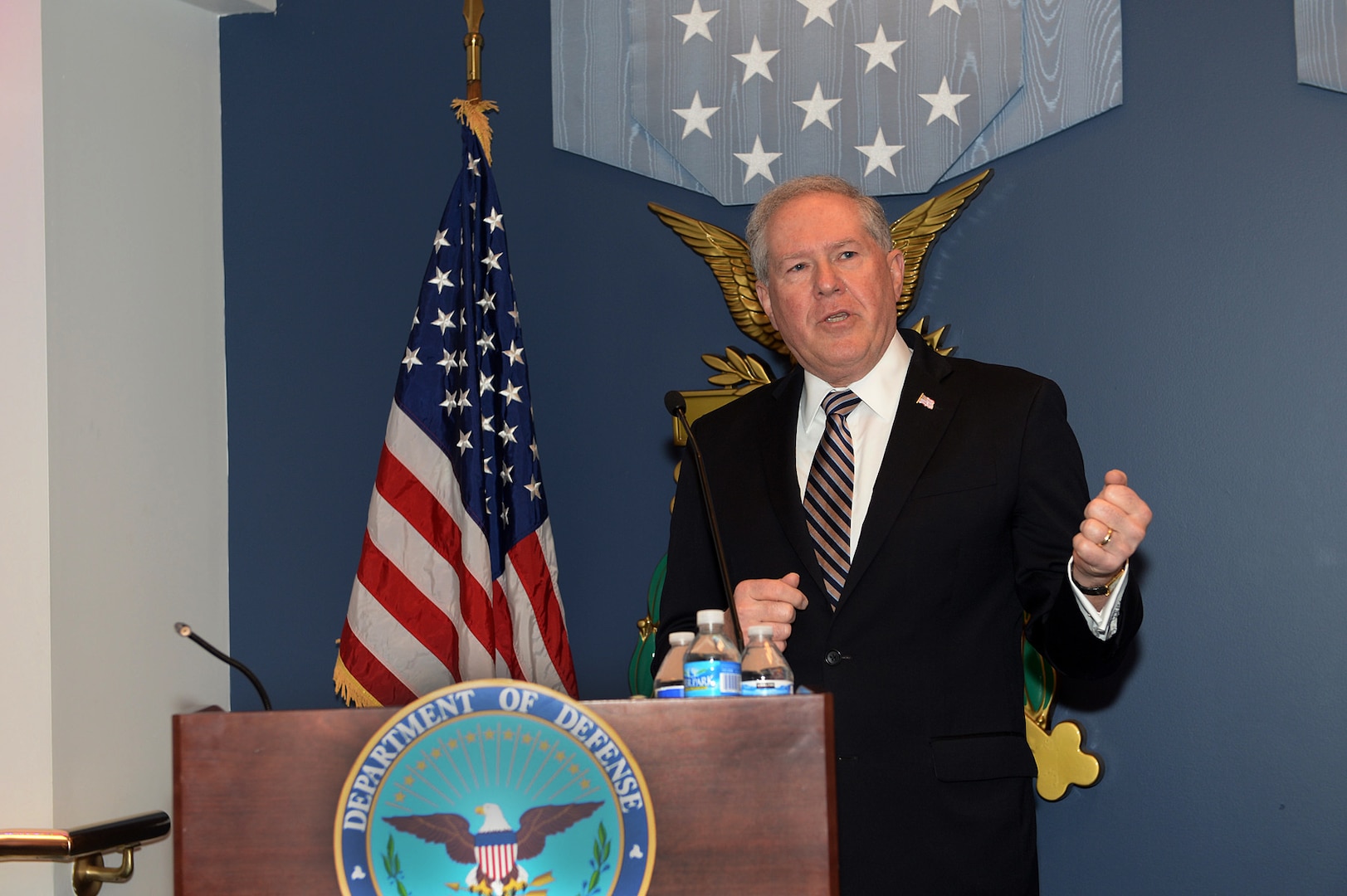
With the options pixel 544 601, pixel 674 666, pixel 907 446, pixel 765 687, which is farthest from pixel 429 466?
pixel 765 687

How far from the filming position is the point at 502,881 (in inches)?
43.4

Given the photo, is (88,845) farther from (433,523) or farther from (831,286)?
(831,286)

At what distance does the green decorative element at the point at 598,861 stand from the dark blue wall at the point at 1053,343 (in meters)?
1.95

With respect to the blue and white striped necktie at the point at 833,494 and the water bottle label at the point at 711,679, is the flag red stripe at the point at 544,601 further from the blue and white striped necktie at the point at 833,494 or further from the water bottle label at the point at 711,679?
the water bottle label at the point at 711,679

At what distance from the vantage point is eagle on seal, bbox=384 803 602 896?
110 cm

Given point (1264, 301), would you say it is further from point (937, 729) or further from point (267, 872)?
point (267, 872)

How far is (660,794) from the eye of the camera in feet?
3.70

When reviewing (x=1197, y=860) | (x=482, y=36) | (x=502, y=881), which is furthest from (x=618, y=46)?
(x=502, y=881)

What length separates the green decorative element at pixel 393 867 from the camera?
1.10m

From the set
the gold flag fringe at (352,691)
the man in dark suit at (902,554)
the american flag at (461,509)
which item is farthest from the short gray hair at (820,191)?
the gold flag fringe at (352,691)

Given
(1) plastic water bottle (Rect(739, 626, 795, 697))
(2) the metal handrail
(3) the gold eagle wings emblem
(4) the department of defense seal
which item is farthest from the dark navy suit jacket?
(2) the metal handrail

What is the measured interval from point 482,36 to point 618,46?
0.38 metres

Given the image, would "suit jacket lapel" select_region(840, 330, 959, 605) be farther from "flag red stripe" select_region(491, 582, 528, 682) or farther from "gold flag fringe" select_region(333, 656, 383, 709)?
"gold flag fringe" select_region(333, 656, 383, 709)

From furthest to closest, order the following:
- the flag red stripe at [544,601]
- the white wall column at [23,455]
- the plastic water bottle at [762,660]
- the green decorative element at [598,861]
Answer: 1. the flag red stripe at [544,601]
2. the white wall column at [23,455]
3. the plastic water bottle at [762,660]
4. the green decorative element at [598,861]
